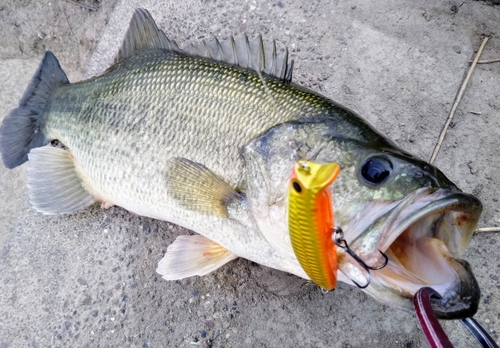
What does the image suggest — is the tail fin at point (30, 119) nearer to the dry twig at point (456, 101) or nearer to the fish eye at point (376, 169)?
the fish eye at point (376, 169)

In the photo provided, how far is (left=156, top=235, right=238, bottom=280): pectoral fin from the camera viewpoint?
212cm

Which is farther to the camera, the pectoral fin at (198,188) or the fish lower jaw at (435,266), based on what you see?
the pectoral fin at (198,188)

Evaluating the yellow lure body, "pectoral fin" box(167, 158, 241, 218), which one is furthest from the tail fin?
the yellow lure body

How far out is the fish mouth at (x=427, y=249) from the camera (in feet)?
4.69

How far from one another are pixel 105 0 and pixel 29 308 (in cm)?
216

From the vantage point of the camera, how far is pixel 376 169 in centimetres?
160

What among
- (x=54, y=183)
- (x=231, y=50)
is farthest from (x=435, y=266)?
(x=54, y=183)

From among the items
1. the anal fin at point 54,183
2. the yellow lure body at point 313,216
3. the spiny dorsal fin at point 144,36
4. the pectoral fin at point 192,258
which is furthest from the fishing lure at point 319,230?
the anal fin at point 54,183

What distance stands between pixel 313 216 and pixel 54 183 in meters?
1.77

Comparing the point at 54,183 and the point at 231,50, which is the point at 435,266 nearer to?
the point at 231,50

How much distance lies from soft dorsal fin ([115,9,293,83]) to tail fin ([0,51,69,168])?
0.58 m

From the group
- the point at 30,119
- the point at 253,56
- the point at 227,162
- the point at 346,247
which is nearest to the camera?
the point at 346,247

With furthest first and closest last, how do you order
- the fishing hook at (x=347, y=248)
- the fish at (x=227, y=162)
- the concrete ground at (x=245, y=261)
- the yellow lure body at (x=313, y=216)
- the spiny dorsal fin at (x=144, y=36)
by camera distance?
the spiny dorsal fin at (x=144, y=36) < the concrete ground at (x=245, y=261) < the fish at (x=227, y=162) < the fishing hook at (x=347, y=248) < the yellow lure body at (x=313, y=216)

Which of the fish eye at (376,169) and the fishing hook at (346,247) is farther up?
the fish eye at (376,169)
